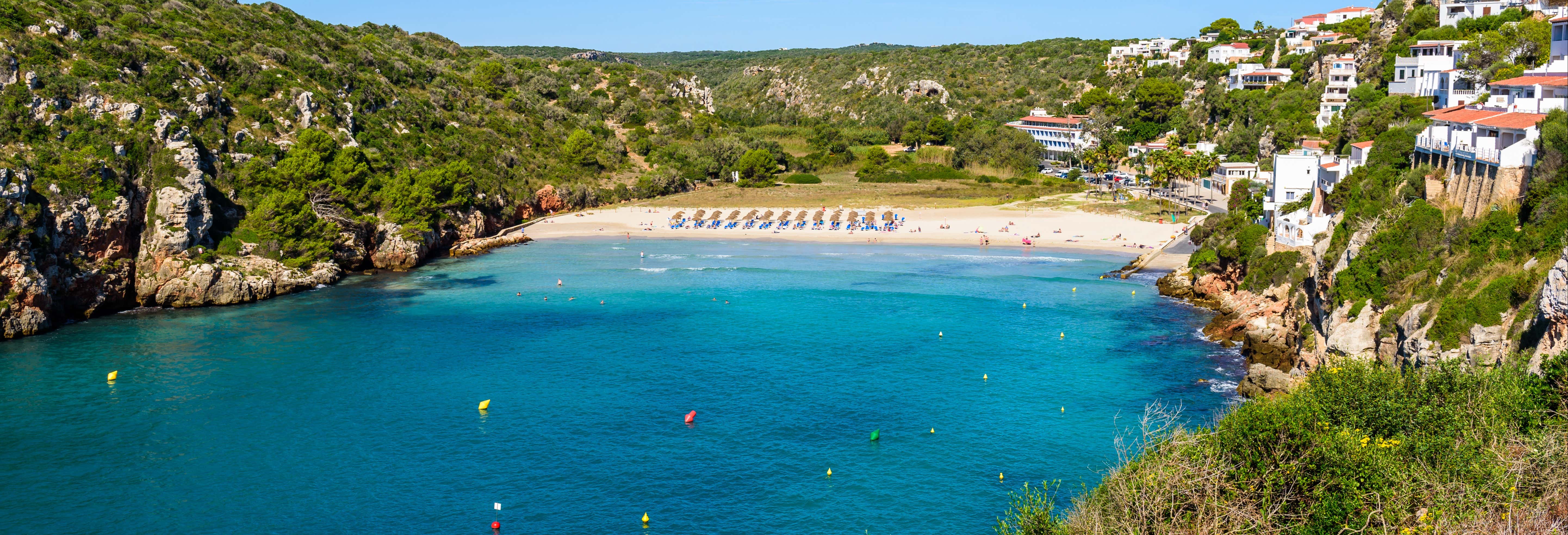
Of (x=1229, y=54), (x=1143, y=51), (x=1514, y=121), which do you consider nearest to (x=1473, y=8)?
(x=1229, y=54)

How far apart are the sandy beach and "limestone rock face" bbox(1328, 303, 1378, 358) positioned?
41422mm

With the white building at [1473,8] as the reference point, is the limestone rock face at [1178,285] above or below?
below

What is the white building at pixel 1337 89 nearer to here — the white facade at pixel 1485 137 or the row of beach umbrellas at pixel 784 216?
the row of beach umbrellas at pixel 784 216

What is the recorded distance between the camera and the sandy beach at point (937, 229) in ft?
283

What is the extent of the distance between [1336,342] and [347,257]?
60.9 meters

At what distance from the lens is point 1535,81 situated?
47938mm

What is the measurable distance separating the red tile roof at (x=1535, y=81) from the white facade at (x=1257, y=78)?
69.7 meters

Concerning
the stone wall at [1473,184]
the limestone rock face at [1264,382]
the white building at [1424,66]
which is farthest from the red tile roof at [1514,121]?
the white building at [1424,66]

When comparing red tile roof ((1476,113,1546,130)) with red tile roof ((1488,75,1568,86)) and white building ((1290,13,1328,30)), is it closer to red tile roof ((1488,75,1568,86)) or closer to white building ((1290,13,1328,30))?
red tile roof ((1488,75,1568,86))

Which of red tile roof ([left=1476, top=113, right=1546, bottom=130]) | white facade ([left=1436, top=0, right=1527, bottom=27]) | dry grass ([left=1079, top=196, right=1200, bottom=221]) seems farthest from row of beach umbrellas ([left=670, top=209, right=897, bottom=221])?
red tile roof ([left=1476, top=113, right=1546, bottom=130])

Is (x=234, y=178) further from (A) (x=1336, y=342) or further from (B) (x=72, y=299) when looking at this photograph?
(A) (x=1336, y=342)

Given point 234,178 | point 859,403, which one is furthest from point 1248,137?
point 234,178

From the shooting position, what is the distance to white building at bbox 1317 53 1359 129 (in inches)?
3679

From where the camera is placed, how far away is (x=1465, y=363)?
27.9 meters
